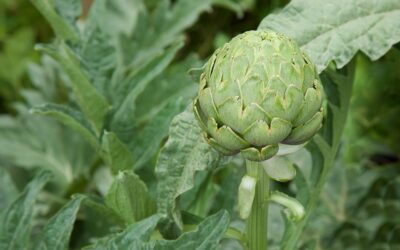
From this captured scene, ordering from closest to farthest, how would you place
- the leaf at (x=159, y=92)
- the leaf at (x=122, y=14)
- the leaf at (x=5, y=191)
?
the leaf at (x=5, y=191), the leaf at (x=159, y=92), the leaf at (x=122, y=14)

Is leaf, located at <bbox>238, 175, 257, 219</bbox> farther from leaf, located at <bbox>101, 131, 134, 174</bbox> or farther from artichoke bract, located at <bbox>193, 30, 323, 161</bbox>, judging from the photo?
leaf, located at <bbox>101, 131, 134, 174</bbox>

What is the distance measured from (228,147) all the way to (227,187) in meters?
0.23

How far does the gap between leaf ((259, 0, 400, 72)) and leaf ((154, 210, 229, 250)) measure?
15 centimetres

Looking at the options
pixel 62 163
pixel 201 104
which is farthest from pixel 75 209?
pixel 62 163

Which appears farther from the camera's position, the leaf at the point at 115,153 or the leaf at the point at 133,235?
the leaf at the point at 115,153

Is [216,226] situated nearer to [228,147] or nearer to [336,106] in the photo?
[228,147]

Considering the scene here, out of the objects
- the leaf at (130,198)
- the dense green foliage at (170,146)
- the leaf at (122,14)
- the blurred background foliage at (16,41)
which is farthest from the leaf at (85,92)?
the blurred background foliage at (16,41)

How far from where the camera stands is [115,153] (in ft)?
2.40

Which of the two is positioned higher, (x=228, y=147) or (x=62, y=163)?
(x=228, y=147)

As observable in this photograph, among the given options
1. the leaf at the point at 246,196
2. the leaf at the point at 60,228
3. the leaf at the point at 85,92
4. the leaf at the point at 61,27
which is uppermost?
the leaf at the point at 61,27

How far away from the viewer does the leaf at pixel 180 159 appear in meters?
0.62

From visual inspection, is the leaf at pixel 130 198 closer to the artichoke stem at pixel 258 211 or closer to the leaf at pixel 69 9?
the artichoke stem at pixel 258 211

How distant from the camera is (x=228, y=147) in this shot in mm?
546

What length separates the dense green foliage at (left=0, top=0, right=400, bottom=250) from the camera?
25.1 inches
